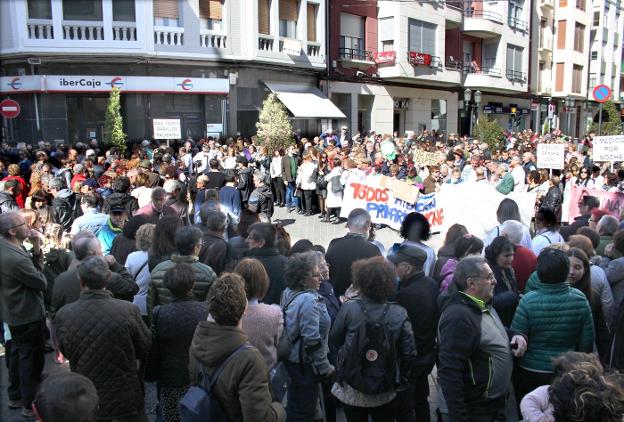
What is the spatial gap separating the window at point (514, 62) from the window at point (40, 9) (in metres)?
27.3

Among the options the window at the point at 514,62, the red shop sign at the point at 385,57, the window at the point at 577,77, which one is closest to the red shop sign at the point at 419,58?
the red shop sign at the point at 385,57

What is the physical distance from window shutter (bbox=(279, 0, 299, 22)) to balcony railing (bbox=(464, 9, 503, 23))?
13.3 m

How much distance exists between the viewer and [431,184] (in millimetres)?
11266

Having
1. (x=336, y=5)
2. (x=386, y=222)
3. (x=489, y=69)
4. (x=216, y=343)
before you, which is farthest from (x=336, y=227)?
(x=489, y=69)

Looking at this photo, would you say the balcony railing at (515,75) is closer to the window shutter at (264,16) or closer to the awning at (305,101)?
the awning at (305,101)

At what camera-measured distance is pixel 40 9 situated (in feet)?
61.3

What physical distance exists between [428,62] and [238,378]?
91.5 ft

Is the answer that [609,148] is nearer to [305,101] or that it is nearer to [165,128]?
[165,128]

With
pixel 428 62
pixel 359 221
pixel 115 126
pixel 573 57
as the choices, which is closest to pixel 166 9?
pixel 115 126

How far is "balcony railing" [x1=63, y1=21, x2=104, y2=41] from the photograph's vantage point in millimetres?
18719

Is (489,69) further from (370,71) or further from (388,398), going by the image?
(388,398)

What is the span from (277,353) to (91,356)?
1.20 m

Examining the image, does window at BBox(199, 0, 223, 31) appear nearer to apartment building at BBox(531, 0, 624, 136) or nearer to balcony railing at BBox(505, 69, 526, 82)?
balcony railing at BBox(505, 69, 526, 82)

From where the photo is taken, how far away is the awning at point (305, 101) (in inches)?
883
